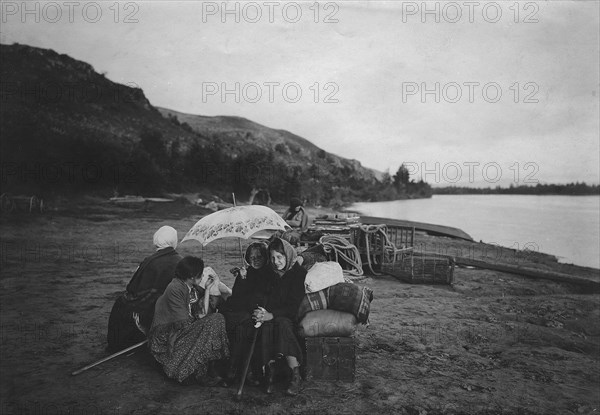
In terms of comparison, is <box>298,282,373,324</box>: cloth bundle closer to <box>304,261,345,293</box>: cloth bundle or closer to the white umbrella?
<box>304,261,345,293</box>: cloth bundle

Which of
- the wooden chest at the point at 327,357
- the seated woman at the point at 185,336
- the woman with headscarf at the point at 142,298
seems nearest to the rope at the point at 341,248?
the wooden chest at the point at 327,357

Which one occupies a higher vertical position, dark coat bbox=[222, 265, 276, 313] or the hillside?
the hillside

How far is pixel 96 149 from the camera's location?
46.8 feet

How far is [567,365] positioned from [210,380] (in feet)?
12.9

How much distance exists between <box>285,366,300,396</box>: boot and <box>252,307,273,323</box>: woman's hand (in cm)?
51

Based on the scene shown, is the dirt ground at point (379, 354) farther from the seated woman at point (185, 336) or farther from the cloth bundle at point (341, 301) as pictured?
the cloth bundle at point (341, 301)

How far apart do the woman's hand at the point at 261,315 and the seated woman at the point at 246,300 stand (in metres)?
0.13

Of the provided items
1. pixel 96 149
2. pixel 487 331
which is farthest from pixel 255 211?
pixel 96 149

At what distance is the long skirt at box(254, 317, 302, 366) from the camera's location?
→ 140 inches

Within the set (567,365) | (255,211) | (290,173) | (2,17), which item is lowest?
(567,365)

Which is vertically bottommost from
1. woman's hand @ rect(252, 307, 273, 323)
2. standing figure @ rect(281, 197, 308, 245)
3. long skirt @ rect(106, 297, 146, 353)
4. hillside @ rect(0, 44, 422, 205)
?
long skirt @ rect(106, 297, 146, 353)

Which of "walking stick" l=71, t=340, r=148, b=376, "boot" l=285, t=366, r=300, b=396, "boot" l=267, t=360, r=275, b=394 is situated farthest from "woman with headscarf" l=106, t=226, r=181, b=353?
"boot" l=285, t=366, r=300, b=396

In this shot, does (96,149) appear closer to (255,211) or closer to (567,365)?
(255,211)

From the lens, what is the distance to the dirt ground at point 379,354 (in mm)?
3350
